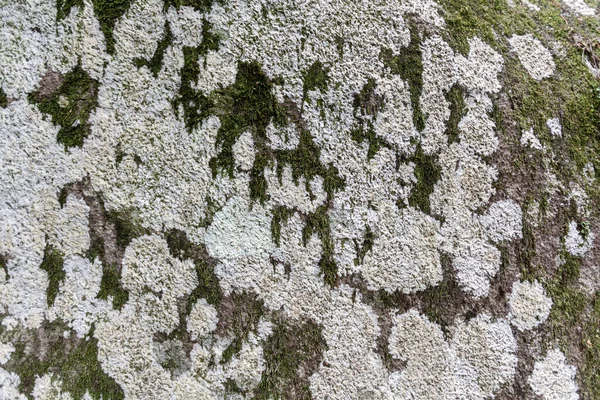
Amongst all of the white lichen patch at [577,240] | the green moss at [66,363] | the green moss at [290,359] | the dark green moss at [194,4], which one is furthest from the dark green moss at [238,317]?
the white lichen patch at [577,240]

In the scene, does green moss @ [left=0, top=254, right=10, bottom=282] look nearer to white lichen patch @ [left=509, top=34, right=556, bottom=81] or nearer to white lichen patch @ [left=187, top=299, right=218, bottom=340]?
white lichen patch @ [left=187, top=299, right=218, bottom=340]

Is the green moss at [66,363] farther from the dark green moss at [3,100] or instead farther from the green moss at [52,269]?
the dark green moss at [3,100]

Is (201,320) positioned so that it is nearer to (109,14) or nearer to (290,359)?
(290,359)

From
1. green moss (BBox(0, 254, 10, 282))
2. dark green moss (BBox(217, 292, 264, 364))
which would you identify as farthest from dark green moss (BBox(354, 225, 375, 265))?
green moss (BBox(0, 254, 10, 282))

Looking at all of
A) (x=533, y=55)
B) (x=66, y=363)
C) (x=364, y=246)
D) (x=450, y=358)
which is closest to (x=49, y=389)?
(x=66, y=363)

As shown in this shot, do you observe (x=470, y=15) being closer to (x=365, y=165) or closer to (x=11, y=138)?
(x=365, y=165)

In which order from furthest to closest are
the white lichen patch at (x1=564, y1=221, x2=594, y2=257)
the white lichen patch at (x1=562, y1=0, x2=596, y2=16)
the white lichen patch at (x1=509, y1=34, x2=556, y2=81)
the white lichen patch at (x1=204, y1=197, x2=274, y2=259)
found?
the white lichen patch at (x1=562, y1=0, x2=596, y2=16) → the white lichen patch at (x1=509, y1=34, x2=556, y2=81) → the white lichen patch at (x1=564, y1=221, x2=594, y2=257) → the white lichen patch at (x1=204, y1=197, x2=274, y2=259)
